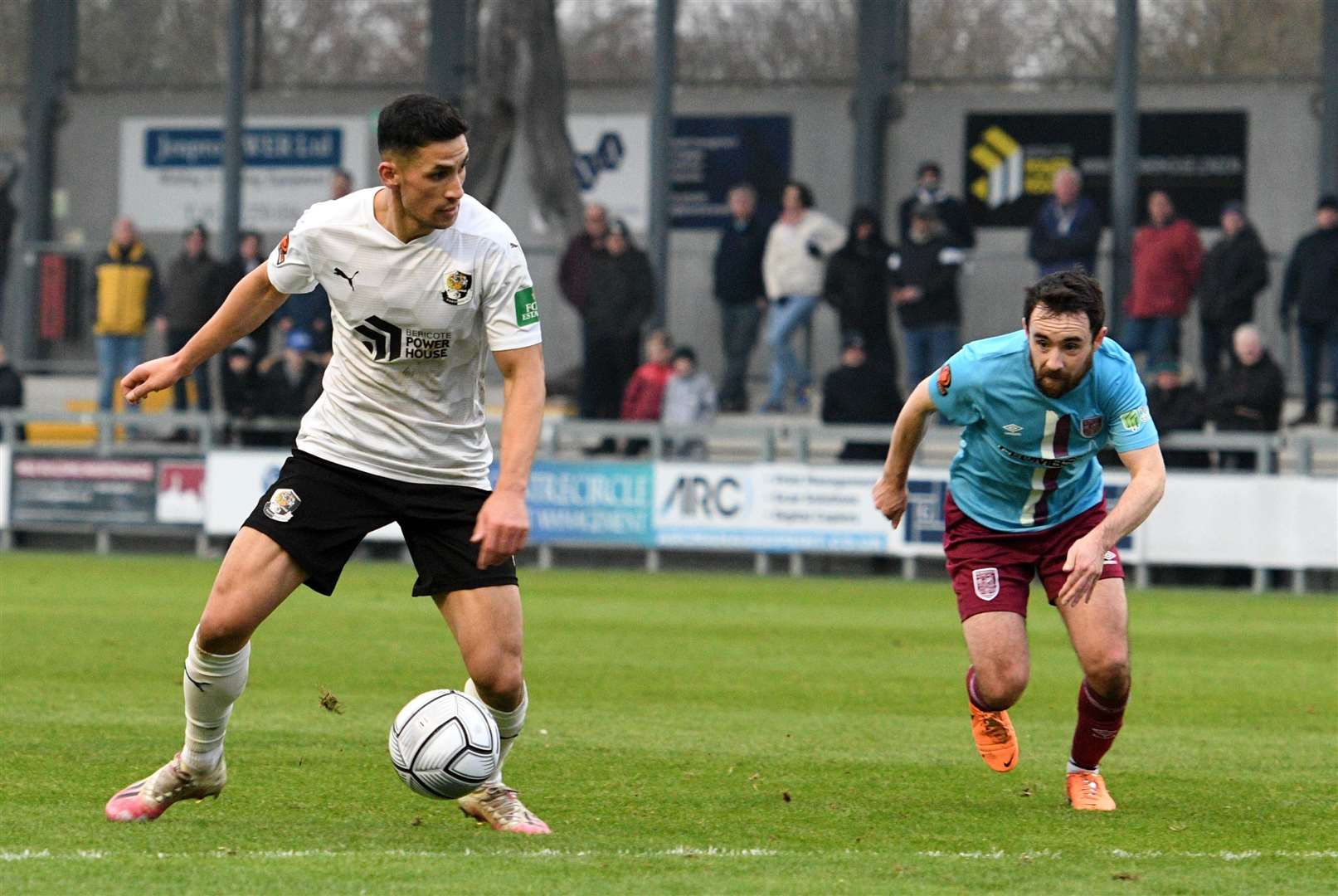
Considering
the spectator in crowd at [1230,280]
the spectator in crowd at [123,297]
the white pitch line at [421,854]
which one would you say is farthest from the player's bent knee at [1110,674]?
the spectator in crowd at [123,297]

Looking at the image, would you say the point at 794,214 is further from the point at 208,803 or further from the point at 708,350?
the point at 208,803

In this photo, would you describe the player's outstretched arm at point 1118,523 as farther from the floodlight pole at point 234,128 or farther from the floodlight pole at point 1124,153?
the floodlight pole at point 234,128

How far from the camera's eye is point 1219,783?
839 cm

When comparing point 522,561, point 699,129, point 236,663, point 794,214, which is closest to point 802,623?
point 522,561

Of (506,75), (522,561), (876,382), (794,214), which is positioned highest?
(506,75)

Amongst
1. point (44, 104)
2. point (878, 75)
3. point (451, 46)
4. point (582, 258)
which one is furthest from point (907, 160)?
point (44, 104)

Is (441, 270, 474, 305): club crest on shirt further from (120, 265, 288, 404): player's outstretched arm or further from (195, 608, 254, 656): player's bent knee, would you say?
(195, 608, 254, 656): player's bent knee

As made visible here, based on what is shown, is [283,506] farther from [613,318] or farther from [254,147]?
[254,147]

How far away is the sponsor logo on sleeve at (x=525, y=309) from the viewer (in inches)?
254

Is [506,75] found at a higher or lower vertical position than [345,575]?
higher

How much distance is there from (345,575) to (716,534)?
131 inches

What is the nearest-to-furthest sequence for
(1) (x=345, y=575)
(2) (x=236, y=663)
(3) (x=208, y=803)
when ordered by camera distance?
(2) (x=236, y=663) → (3) (x=208, y=803) → (1) (x=345, y=575)

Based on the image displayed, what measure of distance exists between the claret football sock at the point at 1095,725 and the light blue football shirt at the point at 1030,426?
25.2 inches

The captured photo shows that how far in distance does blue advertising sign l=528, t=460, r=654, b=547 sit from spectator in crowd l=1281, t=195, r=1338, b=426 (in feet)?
20.9
